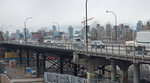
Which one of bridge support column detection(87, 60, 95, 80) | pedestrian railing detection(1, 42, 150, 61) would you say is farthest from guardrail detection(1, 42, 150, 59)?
bridge support column detection(87, 60, 95, 80)

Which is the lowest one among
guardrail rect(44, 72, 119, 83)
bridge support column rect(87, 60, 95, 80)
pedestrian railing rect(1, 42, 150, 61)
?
guardrail rect(44, 72, 119, 83)

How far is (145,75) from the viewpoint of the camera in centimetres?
3528

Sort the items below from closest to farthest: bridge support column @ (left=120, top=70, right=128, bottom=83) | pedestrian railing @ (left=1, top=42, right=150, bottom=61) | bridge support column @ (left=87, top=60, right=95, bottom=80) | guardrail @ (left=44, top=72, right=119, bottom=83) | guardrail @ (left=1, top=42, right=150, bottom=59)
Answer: pedestrian railing @ (left=1, top=42, right=150, bottom=61), guardrail @ (left=1, top=42, right=150, bottom=59), guardrail @ (left=44, top=72, right=119, bottom=83), bridge support column @ (left=87, top=60, right=95, bottom=80), bridge support column @ (left=120, top=70, right=128, bottom=83)

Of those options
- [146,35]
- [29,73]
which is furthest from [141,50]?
[29,73]

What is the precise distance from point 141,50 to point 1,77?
102ft

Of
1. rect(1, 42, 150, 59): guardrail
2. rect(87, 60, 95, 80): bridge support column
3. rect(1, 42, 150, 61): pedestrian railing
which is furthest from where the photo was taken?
rect(87, 60, 95, 80): bridge support column

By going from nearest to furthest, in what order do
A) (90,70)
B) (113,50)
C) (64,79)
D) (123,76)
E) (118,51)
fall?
1. (118,51)
2. (113,50)
3. (90,70)
4. (123,76)
5. (64,79)

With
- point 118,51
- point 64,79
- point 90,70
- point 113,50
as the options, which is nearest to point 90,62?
point 90,70

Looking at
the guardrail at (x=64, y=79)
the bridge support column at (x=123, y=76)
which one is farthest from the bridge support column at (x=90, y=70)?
the bridge support column at (x=123, y=76)

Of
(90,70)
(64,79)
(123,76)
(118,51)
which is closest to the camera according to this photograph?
(118,51)

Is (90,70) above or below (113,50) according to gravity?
below

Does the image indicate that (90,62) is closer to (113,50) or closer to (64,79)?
(113,50)

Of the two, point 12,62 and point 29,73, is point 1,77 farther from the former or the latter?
point 12,62

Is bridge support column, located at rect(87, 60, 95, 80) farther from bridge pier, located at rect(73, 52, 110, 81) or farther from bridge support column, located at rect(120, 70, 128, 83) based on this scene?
bridge support column, located at rect(120, 70, 128, 83)
